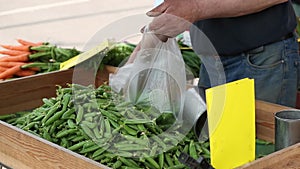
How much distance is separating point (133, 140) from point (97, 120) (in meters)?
0.17

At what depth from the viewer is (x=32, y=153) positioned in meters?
1.55

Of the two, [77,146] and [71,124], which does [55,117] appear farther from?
[77,146]

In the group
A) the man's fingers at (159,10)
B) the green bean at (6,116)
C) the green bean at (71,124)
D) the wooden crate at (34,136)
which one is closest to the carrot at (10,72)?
the wooden crate at (34,136)

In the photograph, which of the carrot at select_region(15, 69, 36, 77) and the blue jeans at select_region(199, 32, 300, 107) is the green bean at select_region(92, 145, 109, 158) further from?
the carrot at select_region(15, 69, 36, 77)

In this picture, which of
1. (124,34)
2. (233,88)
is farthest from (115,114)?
(233,88)

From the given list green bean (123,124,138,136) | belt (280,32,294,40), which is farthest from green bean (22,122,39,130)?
belt (280,32,294,40)

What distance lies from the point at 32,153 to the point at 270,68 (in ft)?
3.27

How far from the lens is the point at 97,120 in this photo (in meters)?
1.66

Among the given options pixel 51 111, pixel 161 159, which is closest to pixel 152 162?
pixel 161 159

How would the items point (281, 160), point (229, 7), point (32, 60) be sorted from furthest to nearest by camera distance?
point (32, 60), point (229, 7), point (281, 160)

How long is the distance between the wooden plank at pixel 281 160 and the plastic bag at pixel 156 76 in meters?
0.55

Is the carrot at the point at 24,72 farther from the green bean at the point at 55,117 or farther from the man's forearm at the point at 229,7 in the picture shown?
the man's forearm at the point at 229,7

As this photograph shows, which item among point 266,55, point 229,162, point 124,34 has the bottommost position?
point 229,162

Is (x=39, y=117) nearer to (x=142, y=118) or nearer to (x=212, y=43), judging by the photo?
(x=142, y=118)
